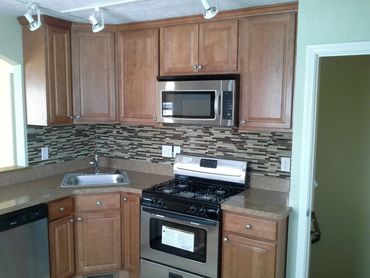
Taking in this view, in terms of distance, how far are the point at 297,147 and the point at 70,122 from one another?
6.34ft

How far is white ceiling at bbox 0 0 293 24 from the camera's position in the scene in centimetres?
238

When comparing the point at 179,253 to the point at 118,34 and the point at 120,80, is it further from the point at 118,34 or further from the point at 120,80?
the point at 118,34

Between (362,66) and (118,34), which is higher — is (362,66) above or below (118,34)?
below

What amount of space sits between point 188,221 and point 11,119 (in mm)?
1778

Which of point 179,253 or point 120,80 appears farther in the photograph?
point 120,80

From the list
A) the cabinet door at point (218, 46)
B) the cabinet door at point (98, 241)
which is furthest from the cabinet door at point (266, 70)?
the cabinet door at point (98, 241)

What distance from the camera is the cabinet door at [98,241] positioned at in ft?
9.18

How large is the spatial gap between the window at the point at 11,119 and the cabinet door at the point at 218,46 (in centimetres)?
155

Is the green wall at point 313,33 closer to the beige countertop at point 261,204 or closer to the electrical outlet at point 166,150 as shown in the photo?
the beige countertop at point 261,204

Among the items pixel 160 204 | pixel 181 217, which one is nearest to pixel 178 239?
pixel 181 217

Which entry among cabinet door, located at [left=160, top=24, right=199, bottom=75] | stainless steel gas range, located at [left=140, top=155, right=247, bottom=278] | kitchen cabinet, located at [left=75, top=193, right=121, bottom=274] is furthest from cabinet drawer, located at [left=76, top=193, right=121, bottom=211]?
cabinet door, located at [left=160, top=24, right=199, bottom=75]

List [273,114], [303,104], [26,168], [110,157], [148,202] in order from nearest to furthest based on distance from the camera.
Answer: [303,104] → [273,114] → [148,202] → [26,168] → [110,157]

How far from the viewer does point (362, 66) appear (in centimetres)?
306

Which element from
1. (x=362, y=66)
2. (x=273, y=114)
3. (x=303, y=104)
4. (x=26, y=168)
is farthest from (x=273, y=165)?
(x=26, y=168)
